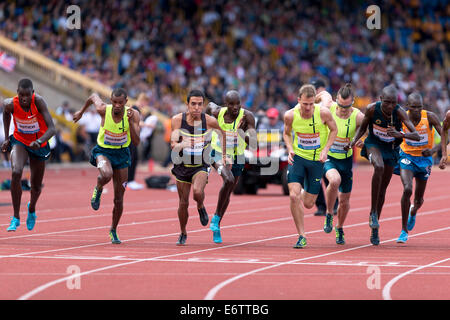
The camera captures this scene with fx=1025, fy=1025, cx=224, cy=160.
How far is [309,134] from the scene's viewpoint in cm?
1336

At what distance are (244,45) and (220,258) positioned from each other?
98.8 feet

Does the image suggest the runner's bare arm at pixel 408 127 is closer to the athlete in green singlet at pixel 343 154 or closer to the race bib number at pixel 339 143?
the athlete in green singlet at pixel 343 154

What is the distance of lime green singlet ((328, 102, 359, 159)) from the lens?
14.3 metres

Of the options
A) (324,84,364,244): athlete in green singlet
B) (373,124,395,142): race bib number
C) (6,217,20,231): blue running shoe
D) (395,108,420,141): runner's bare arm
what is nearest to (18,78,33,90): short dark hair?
(6,217,20,231): blue running shoe

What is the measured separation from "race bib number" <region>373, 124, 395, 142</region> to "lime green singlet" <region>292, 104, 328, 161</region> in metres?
0.75

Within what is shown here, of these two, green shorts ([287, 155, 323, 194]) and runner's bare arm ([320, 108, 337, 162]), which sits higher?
runner's bare arm ([320, 108, 337, 162])

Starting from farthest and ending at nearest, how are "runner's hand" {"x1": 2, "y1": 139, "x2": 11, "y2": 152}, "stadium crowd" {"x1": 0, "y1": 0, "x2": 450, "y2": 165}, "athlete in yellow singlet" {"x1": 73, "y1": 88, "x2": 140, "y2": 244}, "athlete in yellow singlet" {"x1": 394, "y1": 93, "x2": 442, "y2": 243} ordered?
1. "stadium crowd" {"x1": 0, "y1": 0, "x2": 450, "y2": 165}
2. "runner's hand" {"x1": 2, "y1": 139, "x2": 11, "y2": 152}
3. "athlete in yellow singlet" {"x1": 394, "y1": 93, "x2": 442, "y2": 243}
4. "athlete in yellow singlet" {"x1": 73, "y1": 88, "x2": 140, "y2": 244}

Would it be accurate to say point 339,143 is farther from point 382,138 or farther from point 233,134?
point 233,134

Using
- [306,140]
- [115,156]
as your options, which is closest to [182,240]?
[115,156]

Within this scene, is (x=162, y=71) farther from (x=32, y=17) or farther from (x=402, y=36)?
(x=402, y=36)

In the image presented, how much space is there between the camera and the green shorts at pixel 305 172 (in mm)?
13328

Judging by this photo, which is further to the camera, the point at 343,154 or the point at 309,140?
the point at 343,154

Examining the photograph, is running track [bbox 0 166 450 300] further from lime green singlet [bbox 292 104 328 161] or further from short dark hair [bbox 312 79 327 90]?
short dark hair [bbox 312 79 327 90]

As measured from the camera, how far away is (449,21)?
154 ft
